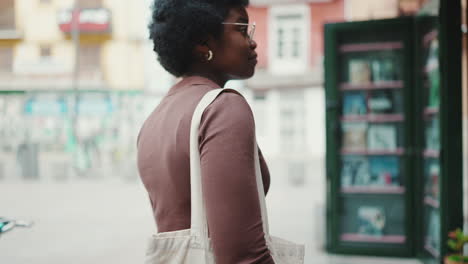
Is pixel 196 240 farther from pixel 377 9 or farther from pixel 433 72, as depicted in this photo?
pixel 377 9

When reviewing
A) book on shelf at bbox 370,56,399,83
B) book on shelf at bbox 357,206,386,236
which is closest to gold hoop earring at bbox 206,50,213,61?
book on shelf at bbox 370,56,399,83

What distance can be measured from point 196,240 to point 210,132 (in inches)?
→ 9.1

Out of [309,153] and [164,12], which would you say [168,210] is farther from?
[309,153]

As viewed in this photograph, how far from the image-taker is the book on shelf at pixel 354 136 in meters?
5.24

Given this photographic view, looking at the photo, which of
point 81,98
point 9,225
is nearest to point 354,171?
point 9,225

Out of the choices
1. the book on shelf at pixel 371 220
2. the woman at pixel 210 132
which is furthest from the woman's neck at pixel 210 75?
the book on shelf at pixel 371 220

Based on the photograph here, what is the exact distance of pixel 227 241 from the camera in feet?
2.77

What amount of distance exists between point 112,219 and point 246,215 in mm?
7270

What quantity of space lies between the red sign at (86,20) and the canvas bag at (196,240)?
13.8 m

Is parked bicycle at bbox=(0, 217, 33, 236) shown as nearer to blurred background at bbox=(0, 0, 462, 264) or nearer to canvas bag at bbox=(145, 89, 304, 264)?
canvas bag at bbox=(145, 89, 304, 264)

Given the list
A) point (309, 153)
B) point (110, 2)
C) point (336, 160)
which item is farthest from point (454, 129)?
point (110, 2)

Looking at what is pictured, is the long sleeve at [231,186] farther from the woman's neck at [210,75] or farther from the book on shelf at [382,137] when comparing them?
the book on shelf at [382,137]

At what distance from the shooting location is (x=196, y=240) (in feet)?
3.07

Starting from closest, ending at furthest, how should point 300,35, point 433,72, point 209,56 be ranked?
point 209,56 → point 433,72 → point 300,35
